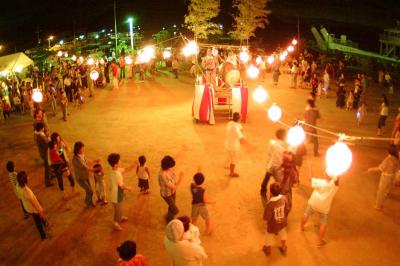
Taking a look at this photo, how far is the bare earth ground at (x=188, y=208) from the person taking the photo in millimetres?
7020

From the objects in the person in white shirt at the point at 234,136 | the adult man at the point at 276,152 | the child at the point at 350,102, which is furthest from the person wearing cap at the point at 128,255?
the child at the point at 350,102

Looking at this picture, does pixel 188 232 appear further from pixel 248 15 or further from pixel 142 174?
pixel 248 15

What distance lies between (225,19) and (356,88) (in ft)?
105

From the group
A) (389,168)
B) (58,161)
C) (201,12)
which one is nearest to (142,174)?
(58,161)

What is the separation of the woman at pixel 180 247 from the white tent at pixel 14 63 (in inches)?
764

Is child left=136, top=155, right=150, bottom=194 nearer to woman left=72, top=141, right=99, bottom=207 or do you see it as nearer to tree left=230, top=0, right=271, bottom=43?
woman left=72, top=141, right=99, bottom=207

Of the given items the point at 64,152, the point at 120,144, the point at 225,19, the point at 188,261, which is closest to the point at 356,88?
the point at 120,144

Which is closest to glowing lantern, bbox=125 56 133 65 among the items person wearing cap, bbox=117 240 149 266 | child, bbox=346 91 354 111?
child, bbox=346 91 354 111

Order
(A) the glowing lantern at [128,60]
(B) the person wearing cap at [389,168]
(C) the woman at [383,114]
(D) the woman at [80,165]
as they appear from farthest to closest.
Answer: (A) the glowing lantern at [128,60] → (C) the woman at [383,114] → (B) the person wearing cap at [389,168] → (D) the woman at [80,165]

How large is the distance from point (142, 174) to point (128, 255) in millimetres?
4140

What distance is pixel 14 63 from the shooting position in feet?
68.4

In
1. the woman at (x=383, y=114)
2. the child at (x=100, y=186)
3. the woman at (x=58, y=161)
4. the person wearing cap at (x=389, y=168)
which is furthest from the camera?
the woman at (x=383, y=114)

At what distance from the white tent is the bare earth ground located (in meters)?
6.57

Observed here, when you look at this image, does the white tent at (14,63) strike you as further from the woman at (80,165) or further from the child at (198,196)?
the child at (198,196)
